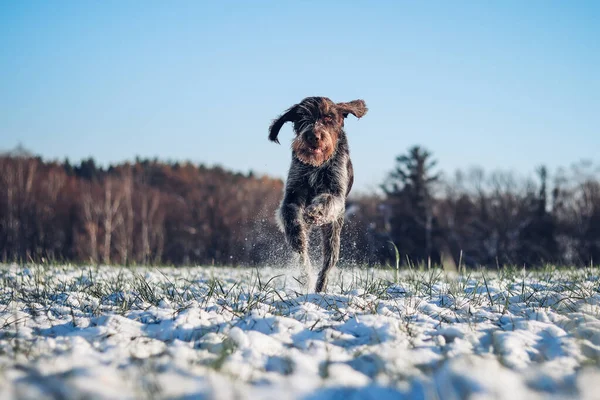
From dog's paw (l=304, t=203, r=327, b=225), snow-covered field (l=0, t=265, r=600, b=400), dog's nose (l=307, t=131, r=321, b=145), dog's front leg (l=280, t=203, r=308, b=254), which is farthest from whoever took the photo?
dog's nose (l=307, t=131, r=321, b=145)

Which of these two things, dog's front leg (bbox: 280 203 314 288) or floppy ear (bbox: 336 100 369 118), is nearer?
dog's front leg (bbox: 280 203 314 288)

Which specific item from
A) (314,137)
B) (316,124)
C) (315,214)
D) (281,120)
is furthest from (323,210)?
(281,120)

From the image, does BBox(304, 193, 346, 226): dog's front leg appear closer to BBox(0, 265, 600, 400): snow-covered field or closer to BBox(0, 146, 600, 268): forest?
BBox(0, 265, 600, 400): snow-covered field

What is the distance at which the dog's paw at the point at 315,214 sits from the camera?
5.38 meters

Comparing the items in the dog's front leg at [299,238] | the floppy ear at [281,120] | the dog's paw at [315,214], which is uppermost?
the floppy ear at [281,120]

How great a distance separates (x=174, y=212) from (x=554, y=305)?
46.2 m

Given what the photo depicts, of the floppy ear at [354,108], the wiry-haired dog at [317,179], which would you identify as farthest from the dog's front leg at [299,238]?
the floppy ear at [354,108]

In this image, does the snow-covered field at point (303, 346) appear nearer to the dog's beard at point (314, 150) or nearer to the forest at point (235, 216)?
the dog's beard at point (314, 150)

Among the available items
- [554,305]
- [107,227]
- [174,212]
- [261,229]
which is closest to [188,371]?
[554,305]

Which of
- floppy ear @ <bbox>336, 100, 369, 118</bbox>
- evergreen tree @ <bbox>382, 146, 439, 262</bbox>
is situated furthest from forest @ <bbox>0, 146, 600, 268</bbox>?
floppy ear @ <bbox>336, 100, 369, 118</bbox>

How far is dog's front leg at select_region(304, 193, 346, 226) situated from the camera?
5.39 metres

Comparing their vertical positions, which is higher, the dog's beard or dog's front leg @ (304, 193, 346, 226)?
the dog's beard

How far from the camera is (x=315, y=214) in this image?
5379 millimetres

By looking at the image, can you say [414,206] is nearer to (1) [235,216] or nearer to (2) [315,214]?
(1) [235,216]
